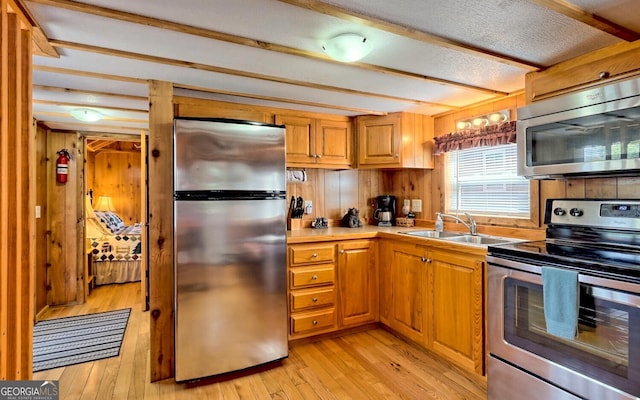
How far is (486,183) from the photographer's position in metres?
2.99

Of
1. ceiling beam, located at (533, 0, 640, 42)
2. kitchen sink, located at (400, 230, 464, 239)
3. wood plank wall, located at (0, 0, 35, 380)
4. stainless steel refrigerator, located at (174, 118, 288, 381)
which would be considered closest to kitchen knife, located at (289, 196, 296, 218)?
stainless steel refrigerator, located at (174, 118, 288, 381)

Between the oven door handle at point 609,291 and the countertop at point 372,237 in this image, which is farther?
the countertop at point 372,237

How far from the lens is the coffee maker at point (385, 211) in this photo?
363 cm

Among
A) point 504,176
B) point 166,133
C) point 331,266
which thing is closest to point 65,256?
point 166,133

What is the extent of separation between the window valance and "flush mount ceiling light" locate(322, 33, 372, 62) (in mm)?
1451

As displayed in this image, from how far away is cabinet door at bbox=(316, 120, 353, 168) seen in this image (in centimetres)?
331

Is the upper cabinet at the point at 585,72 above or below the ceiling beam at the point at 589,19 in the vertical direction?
below

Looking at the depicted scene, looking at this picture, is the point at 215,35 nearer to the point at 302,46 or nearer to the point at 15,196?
the point at 302,46

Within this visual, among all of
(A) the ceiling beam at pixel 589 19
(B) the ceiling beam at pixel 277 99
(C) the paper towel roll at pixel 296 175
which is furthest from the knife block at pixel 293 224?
(A) the ceiling beam at pixel 589 19

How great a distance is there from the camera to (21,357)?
5.05ft

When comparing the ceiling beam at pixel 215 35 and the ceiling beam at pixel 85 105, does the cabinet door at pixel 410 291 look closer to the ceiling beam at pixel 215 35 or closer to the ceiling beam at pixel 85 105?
the ceiling beam at pixel 215 35

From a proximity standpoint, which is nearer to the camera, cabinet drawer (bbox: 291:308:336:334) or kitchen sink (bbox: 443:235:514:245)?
kitchen sink (bbox: 443:235:514:245)

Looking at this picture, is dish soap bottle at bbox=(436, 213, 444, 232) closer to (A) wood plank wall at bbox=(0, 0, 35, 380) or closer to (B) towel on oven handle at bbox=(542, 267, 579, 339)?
(B) towel on oven handle at bbox=(542, 267, 579, 339)

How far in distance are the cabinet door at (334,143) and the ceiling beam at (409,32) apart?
1640 millimetres
